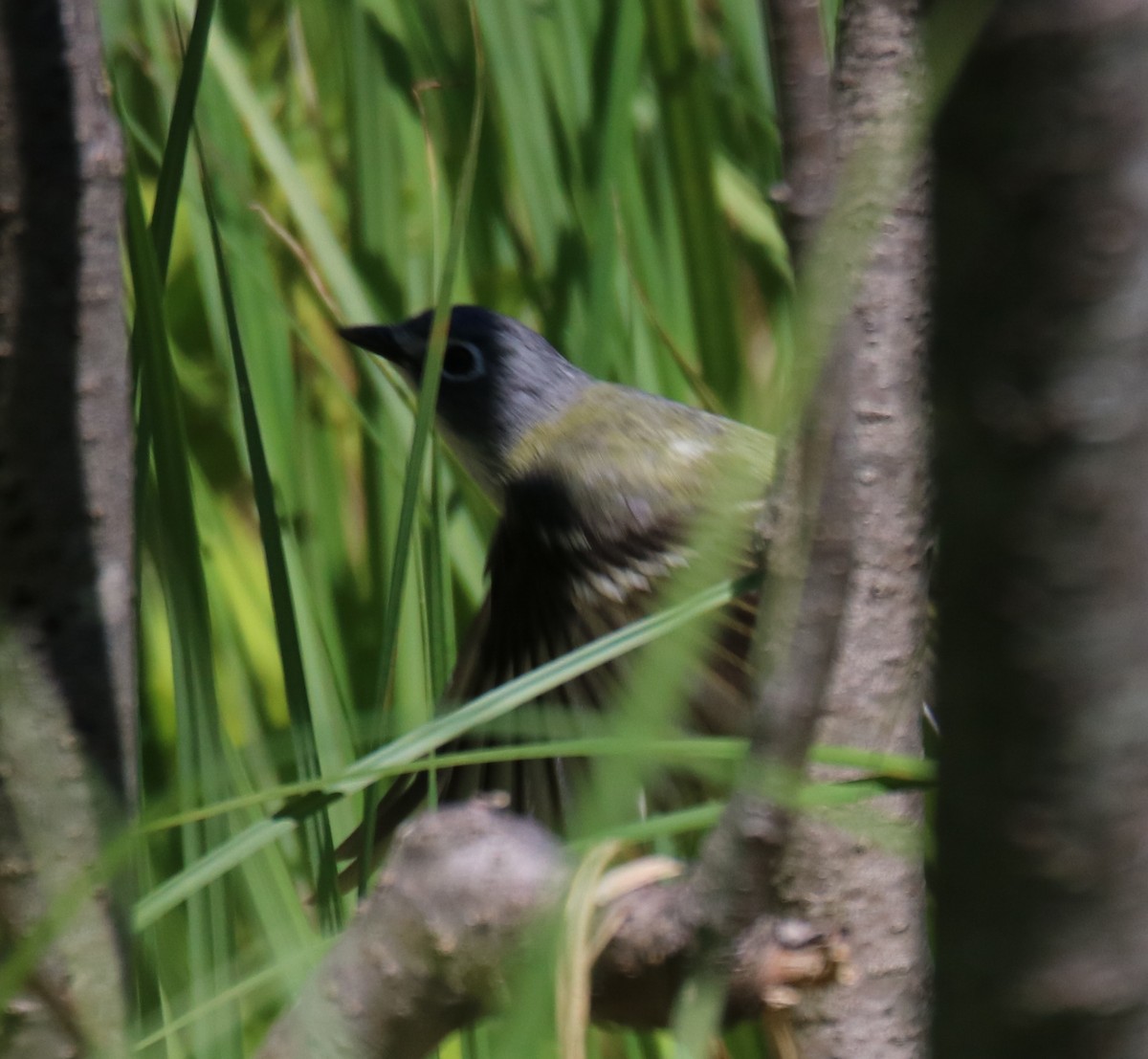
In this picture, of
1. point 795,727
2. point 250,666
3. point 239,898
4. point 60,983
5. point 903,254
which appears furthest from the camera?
point 250,666

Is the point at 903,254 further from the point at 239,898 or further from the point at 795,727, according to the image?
the point at 239,898

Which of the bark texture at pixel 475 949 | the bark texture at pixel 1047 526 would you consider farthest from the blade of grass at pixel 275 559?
the bark texture at pixel 1047 526

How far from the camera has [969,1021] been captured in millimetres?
247

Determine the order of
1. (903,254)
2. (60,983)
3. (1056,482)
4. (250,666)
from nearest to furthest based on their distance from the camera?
(1056,482), (60,983), (903,254), (250,666)

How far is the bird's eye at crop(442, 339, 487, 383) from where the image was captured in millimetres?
1631

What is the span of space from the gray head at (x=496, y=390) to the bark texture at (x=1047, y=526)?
134 cm

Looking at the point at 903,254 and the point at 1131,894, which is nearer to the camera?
the point at 1131,894

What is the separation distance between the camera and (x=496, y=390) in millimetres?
1658

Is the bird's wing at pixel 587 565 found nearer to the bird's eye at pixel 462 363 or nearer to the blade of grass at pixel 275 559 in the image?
the bird's eye at pixel 462 363

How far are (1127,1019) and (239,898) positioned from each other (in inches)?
29.0

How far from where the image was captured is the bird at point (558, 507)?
1.23m

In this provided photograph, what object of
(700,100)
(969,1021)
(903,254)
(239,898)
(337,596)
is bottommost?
(239,898)

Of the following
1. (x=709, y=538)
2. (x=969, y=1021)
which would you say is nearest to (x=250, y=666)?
(x=709, y=538)

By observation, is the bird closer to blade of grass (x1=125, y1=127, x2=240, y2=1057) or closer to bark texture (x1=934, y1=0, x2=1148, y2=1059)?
blade of grass (x1=125, y1=127, x2=240, y2=1057)
